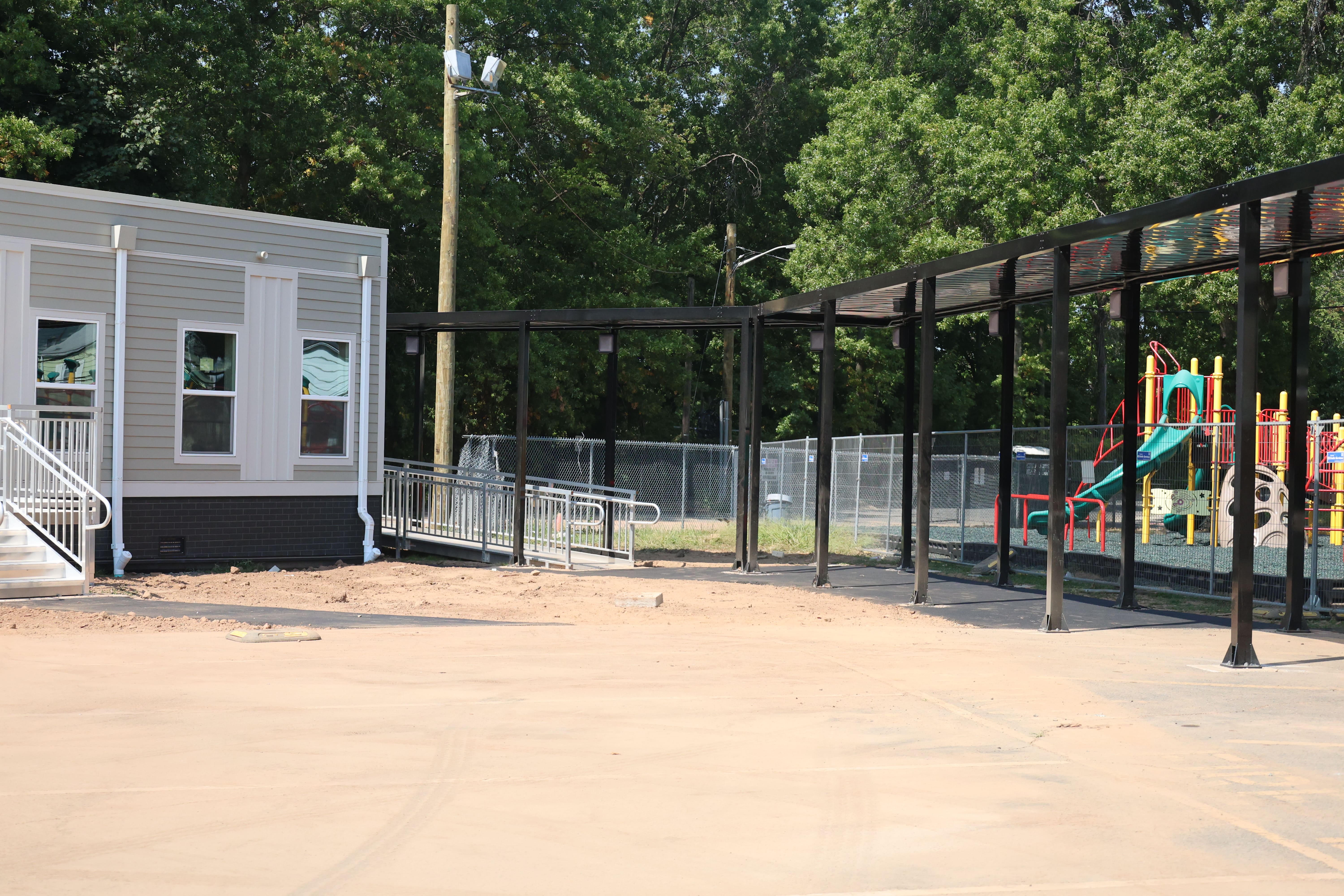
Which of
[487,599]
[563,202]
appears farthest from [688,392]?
[487,599]

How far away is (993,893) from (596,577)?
1236 centimetres

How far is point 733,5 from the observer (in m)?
45.5

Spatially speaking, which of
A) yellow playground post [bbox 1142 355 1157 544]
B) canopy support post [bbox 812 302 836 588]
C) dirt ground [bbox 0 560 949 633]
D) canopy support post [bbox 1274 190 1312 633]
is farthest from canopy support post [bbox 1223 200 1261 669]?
yellow playground post [bbox 1142 355 1157 544]

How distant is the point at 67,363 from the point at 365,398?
4.21m

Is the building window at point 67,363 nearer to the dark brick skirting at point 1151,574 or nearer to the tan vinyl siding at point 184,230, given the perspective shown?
the tan vinyl siding at point 184,230

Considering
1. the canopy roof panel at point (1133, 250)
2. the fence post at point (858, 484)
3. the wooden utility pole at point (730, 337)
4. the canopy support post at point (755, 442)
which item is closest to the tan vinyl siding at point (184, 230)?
the canopy support post at point (755, 442)

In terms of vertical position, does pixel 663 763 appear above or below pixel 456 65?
below

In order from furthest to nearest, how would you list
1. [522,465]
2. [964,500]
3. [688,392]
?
[688,392] → [964,500] → [522,465]

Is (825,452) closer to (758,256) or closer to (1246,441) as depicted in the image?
(1246,441)

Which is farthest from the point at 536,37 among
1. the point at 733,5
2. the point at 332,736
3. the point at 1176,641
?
the point at 332,736

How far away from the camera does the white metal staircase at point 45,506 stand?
44.1 ft

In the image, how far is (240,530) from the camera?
17297 millimetres

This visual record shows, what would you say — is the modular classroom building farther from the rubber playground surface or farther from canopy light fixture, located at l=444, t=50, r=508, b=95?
canopy light fixture, located at l=444, t=50, r=508, b=95

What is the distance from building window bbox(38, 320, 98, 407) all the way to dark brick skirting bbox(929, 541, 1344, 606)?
11.5m
